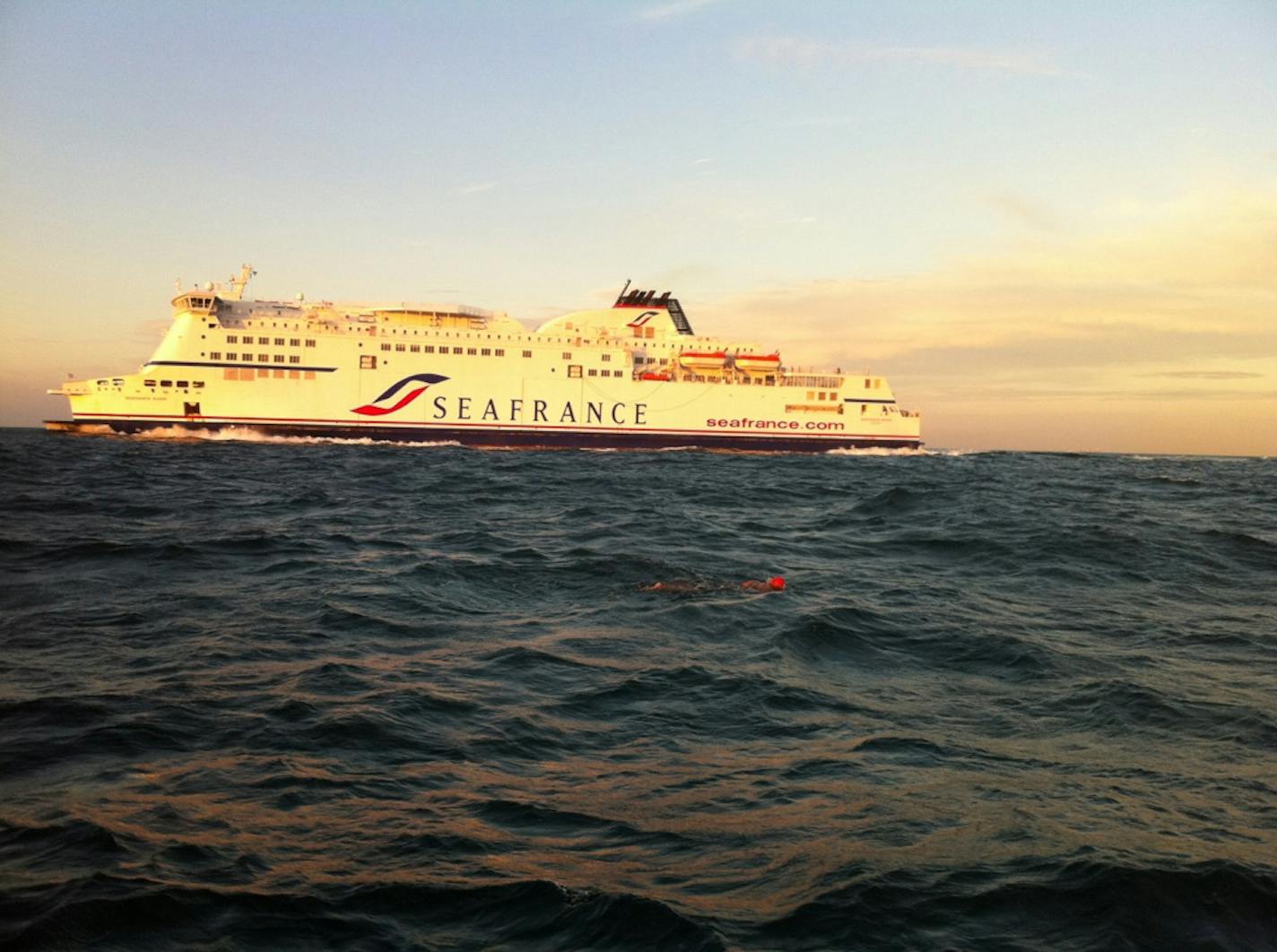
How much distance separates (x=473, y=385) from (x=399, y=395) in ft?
14.3

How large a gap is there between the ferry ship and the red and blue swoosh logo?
0.24 ft

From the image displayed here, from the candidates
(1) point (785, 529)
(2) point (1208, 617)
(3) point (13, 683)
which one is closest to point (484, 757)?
(3) point (13, 683)

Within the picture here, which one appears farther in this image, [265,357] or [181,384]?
[265,357]

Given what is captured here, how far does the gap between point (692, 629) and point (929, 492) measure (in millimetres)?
18668

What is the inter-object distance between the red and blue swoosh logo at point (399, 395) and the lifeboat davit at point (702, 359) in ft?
54.6

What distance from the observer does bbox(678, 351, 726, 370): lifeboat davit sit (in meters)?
58.8

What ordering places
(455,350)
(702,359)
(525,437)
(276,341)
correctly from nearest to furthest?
1. (276,341)
2. (455,350)
3. (525,437)
4. (702,359)

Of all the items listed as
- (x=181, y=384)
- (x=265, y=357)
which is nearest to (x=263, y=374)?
(x=265, y=357)

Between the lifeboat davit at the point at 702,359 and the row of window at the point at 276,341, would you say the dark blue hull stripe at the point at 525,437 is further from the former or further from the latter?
the lifeboat davit at the point at 702,359

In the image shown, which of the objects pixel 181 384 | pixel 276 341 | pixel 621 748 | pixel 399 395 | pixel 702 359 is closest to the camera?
pixel 621 748

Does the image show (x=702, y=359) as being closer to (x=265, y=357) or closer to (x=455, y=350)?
(x=455, y=350)

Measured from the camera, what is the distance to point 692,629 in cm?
968

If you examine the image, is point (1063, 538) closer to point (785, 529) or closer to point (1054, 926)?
point (785, 529)

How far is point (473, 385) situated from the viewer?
53.1 metres
